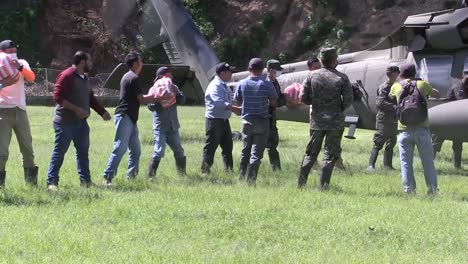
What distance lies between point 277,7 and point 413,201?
29.6m

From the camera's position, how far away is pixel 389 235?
566 centimetres

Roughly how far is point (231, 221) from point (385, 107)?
4929mm

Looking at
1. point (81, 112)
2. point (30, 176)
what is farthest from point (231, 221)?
point (30, 176)

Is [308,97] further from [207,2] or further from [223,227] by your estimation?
[207,2]

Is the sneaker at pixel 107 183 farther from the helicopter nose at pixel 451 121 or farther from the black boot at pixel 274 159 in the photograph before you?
the helicopter nose at pixel 451 121

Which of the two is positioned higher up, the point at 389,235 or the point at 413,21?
the point at 413,21

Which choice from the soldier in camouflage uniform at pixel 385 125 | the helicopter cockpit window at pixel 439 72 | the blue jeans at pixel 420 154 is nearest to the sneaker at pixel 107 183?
the blue jeans at pixel 420 154

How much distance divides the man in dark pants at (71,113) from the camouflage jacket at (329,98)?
2684 millimetres

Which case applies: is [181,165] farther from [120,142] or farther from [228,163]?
[120,142]

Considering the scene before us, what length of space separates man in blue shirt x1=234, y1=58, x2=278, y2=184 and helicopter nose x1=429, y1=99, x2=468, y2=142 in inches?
84.2

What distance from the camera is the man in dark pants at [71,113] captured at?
7812mm

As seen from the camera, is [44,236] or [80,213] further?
[80,213]

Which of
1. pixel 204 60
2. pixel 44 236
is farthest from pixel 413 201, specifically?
pixel 204 60

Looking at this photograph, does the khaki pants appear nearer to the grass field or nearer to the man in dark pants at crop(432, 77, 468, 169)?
the grass field
